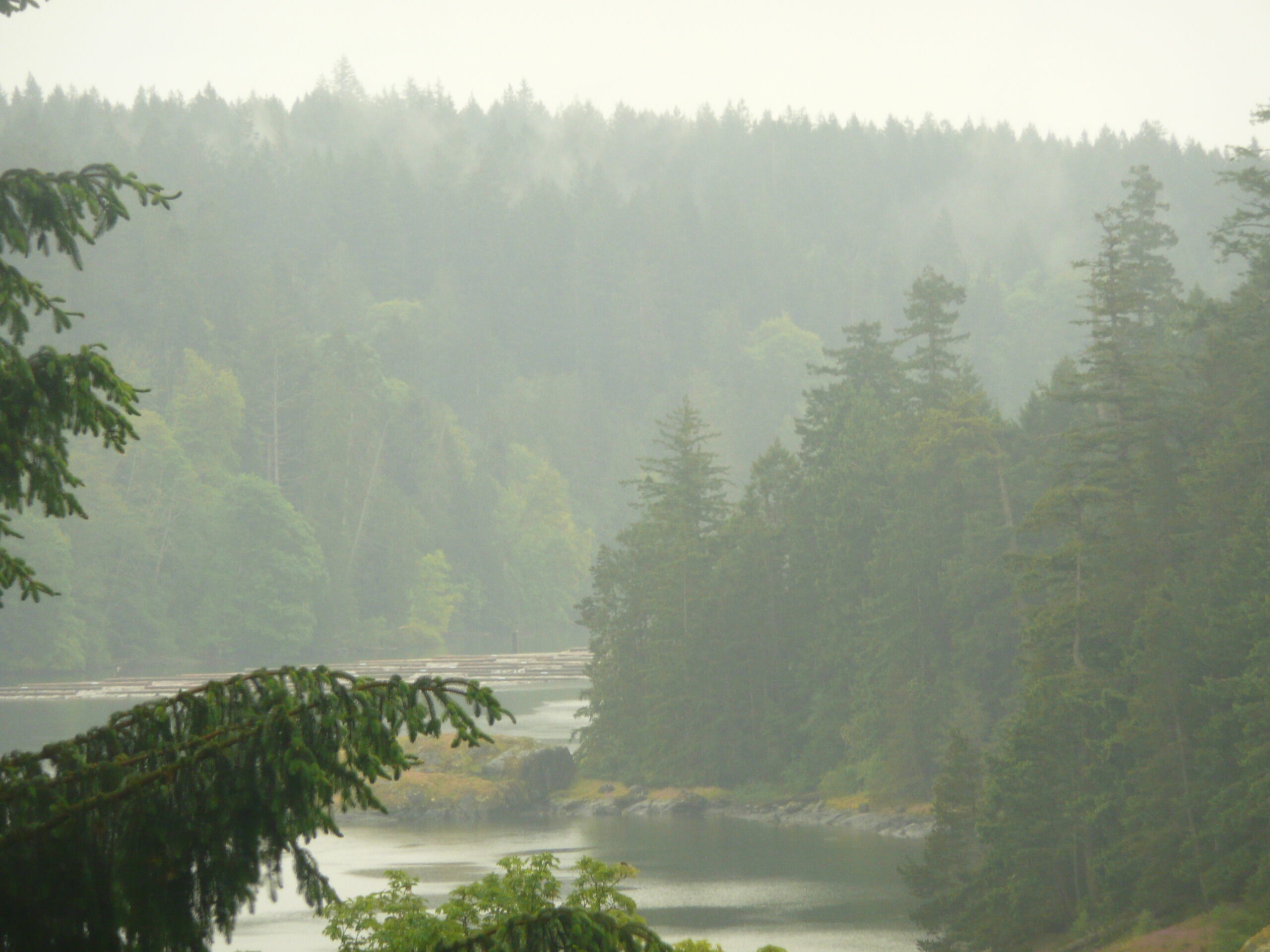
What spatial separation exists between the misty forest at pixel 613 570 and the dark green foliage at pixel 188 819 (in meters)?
0.02

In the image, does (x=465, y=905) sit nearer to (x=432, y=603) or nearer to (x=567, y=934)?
(x=567, y=934)

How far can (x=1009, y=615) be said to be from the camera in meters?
44.8

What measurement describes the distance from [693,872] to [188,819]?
35.7 metres

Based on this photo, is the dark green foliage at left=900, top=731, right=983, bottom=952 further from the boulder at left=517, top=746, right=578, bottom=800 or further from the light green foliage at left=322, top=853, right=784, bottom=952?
the boulder at left=517, top=746, right=578, bottom=800

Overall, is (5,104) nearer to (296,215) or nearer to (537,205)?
(296,215)

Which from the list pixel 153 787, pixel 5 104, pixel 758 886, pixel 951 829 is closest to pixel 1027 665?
pixel 951 829

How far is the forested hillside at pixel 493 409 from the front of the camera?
5141 cm

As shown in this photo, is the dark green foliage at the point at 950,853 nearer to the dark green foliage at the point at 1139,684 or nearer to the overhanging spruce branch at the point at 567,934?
the dark green foliage at the point at 1139,684

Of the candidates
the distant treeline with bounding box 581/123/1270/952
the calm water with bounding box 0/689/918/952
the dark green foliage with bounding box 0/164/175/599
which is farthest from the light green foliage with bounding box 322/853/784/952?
the calm water with bounding box 0/689/918/952

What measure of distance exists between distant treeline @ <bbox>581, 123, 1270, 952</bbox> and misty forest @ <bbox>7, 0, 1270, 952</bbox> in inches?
6.0

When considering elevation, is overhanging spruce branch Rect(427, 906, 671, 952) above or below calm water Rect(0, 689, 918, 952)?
above

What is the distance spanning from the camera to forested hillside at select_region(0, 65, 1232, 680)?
5141cm

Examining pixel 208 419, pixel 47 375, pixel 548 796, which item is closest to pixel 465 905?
pixel 47 375

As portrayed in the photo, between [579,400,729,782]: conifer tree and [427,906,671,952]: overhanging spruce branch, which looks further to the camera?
[579,400,729,782]: conifer tree
